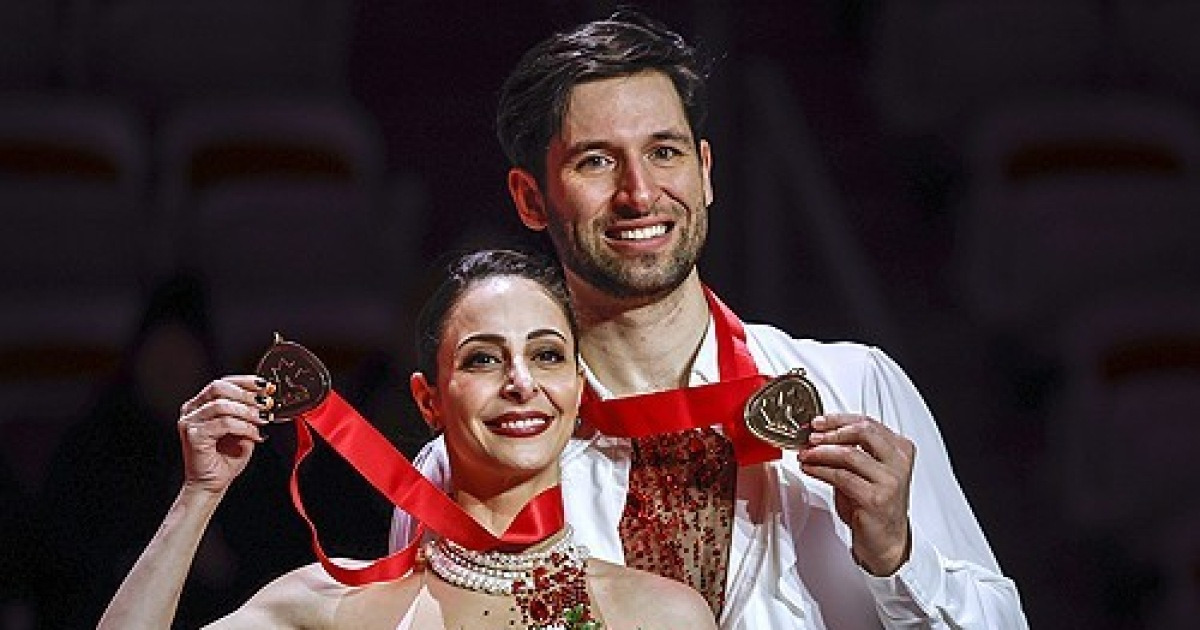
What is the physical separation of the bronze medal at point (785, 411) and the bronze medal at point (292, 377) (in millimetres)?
582

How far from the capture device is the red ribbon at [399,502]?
2842mm

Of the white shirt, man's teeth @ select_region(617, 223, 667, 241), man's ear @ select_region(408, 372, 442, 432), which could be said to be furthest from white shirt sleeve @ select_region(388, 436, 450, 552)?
man's teeth @ select_region(617, 223, 667, 241)

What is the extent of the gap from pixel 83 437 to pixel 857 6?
2042 millimetres

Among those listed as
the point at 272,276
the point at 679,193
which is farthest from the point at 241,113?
the point at 679,193

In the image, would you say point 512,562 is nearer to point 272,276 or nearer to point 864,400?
point 864,400

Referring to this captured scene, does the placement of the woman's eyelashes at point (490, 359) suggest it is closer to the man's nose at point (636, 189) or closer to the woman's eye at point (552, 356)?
the woman's eye at point (552, 356)

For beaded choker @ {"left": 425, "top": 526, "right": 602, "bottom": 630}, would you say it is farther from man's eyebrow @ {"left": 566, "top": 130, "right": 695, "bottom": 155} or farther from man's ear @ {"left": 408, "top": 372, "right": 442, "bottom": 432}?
man's eyebrow @ {"left": 566, "top": 130, "right": 695, "bottom": 155}

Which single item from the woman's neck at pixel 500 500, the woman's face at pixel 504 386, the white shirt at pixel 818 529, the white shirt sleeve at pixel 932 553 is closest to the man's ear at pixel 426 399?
the woman's face at pixel 504 386

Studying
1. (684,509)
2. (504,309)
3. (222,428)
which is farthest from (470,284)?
(684,509)

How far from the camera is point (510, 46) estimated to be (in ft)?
15.9

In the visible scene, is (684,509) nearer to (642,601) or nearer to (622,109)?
(642,601)

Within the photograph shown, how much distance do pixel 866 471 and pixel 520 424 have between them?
18.3 inches

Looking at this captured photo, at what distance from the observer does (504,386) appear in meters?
2.84

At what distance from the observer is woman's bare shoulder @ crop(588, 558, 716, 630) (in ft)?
9.39
